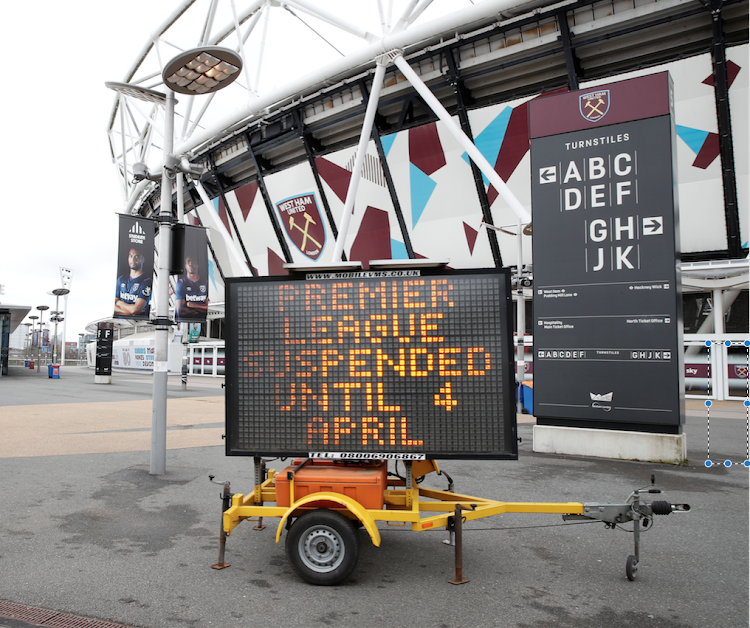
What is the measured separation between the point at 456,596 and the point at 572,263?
746 cm

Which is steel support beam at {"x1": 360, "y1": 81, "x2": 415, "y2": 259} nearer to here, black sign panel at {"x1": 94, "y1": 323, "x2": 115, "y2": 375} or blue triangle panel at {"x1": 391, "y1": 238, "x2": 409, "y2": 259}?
blue triangle panel at {"x1": 391, "y1": 238, "x2": 409, "y2": 259}

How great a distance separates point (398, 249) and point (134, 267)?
17237 millimetres

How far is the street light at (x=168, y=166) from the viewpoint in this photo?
24.4ft

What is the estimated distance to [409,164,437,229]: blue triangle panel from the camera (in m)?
24.3

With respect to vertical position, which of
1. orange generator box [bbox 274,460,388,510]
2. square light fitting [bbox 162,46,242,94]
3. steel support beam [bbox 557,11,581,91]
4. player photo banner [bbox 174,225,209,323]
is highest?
steel support beam [bbox 557,11,581,91]

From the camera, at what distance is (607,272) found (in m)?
9.80

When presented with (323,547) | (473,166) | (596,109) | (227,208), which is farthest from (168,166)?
(227,208)

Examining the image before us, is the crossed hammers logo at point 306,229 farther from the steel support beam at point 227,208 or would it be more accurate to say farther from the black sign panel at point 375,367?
the black sign panel at point 375,367

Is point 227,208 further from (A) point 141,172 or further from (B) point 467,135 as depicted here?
(A) point 141,172

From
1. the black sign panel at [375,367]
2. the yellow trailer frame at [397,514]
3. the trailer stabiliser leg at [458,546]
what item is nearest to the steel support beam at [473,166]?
the black sign panel at [375,367]

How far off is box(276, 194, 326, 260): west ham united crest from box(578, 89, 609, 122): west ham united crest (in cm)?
1978

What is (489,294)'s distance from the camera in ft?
15.3

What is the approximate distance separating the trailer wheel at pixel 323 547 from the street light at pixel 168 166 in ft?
14.9

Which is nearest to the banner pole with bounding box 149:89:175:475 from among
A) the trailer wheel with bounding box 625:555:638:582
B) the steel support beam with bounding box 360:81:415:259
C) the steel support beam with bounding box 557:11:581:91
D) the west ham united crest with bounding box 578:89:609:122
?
the trailer wheel with bounding box 625:555:638:582
